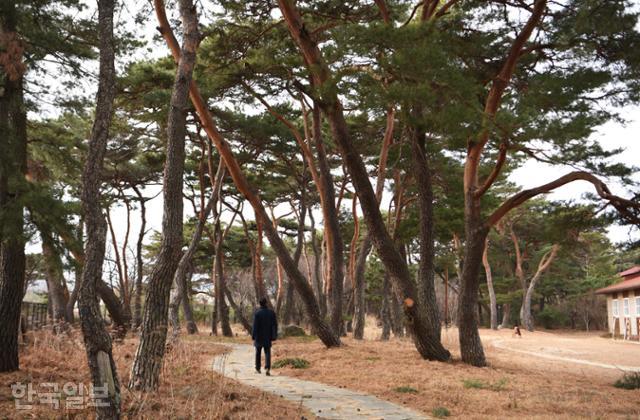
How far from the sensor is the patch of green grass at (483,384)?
8773 mm

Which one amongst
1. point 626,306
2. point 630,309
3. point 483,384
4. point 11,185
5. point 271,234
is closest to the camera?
point 11,185

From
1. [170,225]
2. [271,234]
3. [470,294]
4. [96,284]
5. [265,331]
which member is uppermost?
[271,234]

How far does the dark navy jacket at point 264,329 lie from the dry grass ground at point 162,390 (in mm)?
1192

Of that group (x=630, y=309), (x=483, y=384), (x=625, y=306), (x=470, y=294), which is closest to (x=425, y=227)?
(x=470, y=294)

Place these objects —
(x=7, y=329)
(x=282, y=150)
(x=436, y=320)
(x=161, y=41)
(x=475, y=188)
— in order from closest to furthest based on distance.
→ (x=7, y=329)
(x=161, y=41)
(x=475, y=188)
(x=436, y=320)
(x=282, y=150)

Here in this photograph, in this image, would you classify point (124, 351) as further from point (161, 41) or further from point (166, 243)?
point (161, 41)

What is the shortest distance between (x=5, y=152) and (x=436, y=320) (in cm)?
974

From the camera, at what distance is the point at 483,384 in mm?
9055

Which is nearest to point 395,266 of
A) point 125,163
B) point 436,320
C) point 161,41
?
point 436,320

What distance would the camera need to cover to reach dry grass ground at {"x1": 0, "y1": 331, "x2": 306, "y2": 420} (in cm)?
560

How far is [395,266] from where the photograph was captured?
468 inches

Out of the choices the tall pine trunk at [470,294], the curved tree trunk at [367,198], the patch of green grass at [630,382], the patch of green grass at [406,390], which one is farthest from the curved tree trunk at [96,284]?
the patch of green grass at [630,382]

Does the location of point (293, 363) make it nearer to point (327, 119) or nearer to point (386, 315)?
point (327, 119)

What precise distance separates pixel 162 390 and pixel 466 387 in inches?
189
